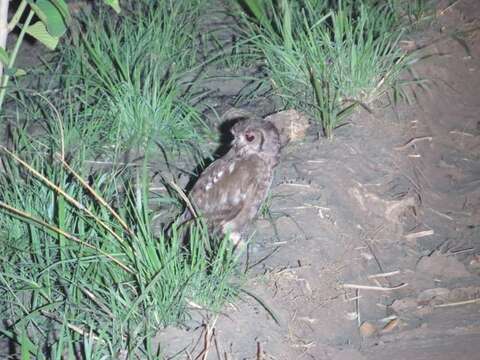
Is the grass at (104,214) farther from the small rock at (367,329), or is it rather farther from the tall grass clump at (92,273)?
the small rock at (367,329)

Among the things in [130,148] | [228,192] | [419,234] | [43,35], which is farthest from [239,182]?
[43,35]

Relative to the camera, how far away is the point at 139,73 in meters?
5.94

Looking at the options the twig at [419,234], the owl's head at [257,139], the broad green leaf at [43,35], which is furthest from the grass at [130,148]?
the twig at [419,234]

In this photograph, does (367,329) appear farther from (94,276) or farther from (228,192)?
(94,276)

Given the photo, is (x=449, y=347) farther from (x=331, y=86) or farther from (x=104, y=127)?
(x=104, y=127)

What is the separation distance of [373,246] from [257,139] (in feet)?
3.29

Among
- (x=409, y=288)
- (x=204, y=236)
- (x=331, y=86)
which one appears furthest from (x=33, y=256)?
(x=331, y=86)

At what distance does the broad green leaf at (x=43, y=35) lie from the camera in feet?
13.3

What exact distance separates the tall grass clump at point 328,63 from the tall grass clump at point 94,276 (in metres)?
1.80

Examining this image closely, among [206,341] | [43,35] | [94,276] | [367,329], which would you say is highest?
[43,35]

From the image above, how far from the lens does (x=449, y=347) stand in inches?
164

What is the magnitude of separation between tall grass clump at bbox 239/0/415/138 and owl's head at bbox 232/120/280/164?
0.79 meters

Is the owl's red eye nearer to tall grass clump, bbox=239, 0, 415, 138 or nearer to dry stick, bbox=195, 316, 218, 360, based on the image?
tall grass clump, bbox=239, 0, 415, 138

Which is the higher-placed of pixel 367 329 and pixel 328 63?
pixel 328 63
